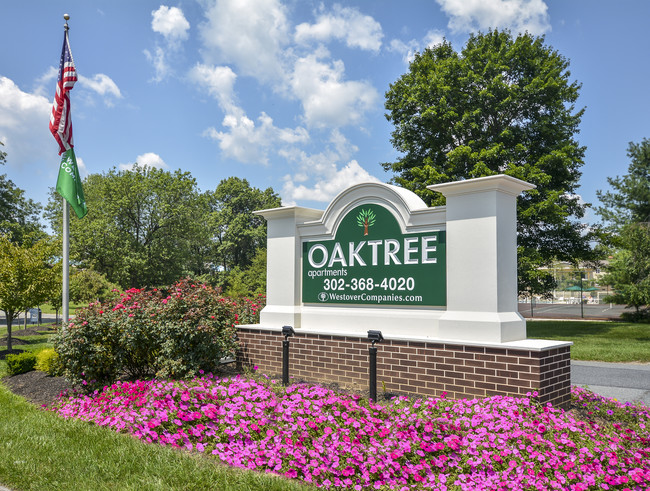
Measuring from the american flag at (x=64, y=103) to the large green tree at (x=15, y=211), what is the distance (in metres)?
26.5

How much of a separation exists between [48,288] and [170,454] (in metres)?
12.6

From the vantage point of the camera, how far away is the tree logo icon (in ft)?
27.3

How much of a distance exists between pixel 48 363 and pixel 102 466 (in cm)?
627

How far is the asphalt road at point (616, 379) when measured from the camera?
29.6 feet

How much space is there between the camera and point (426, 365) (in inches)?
279

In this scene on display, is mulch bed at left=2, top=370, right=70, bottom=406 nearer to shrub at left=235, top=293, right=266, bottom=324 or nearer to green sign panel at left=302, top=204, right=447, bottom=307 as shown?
shrub at left=235, top=293, right=266, bottom=324

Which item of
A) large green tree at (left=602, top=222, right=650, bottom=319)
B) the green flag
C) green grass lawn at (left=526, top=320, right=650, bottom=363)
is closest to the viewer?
the green flag

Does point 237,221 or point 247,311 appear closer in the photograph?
point 247,311

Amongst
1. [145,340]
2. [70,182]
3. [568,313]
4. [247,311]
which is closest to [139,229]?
[70,182]

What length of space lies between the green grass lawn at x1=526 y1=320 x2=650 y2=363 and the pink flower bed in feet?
26.0

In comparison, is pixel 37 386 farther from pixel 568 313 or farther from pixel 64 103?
pixel 568 313

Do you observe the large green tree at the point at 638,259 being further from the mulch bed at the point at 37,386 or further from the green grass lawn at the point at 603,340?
the mulch bed at the point at 37,386

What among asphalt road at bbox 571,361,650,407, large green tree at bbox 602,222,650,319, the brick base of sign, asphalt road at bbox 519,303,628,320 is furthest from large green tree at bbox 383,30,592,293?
asphalt road at bbox 519,303,628,320

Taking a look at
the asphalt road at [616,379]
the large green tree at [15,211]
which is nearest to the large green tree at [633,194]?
the asphalt road at [616,379]
